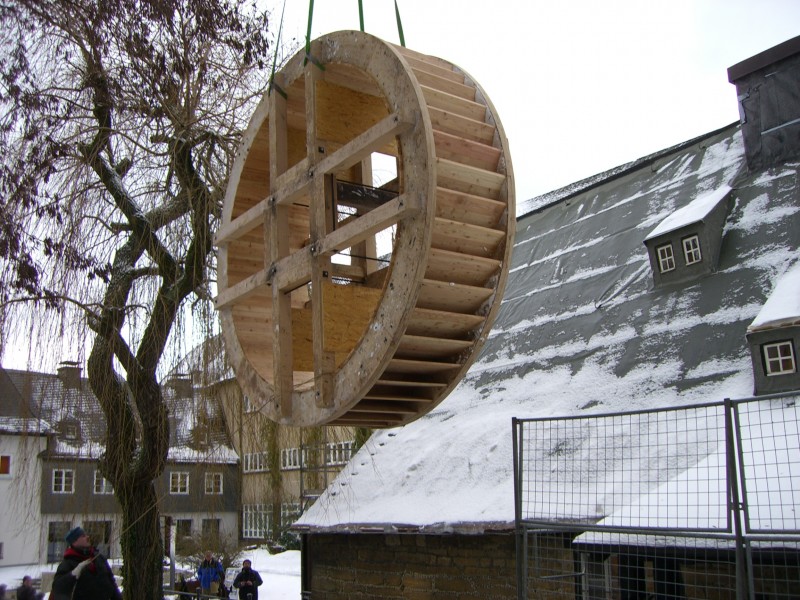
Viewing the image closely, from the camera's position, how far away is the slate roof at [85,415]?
309 inches

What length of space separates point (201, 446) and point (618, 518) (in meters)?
3.69

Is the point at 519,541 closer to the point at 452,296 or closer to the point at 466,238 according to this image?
the point at 452,296

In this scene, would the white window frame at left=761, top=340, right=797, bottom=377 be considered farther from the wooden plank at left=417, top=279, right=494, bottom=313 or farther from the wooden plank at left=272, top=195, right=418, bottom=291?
the wooden plank at left=272, top=195, right=418, bottom=291

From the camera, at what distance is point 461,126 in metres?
4.53

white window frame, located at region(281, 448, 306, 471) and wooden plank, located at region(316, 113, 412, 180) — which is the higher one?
wooden plank, located at region(316, 113, 412, 180)

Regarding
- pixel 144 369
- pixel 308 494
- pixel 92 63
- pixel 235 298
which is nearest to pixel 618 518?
pixel 235 298

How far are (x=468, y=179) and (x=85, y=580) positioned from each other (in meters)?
3.97

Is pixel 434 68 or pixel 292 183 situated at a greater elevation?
pixel 434 68

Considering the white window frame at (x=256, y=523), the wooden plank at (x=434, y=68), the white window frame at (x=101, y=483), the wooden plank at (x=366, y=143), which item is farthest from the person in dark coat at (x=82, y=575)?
the white window frame at (x=256, y=523)

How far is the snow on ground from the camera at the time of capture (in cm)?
2004

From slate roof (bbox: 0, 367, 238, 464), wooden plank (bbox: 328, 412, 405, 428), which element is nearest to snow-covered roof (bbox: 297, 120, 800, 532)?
slate roof (bbox: 0, 367, 238, 464)

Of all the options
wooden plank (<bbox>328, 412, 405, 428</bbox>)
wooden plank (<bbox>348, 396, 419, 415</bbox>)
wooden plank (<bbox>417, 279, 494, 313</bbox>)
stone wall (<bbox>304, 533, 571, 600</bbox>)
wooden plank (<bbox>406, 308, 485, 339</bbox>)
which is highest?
wooden plank (<bbox>417, 279, 494, 313</bbox>)

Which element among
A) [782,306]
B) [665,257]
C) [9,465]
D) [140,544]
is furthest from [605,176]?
[9,465]

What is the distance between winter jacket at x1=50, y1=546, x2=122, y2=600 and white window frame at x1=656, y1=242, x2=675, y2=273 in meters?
6.99
